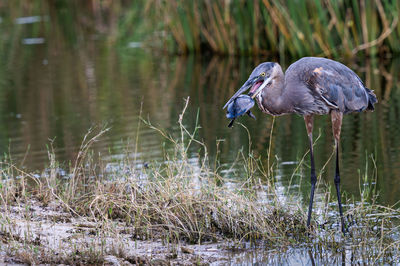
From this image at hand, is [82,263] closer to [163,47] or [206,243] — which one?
[206,243]

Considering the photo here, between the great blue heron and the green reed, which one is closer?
the great blue heron

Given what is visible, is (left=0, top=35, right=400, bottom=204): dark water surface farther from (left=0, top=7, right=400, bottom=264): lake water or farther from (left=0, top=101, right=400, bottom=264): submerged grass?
(left=0, top=101, right=400, bottom=264): submerged grass

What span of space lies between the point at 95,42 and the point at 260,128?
35.2 feet

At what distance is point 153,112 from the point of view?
39.5ft

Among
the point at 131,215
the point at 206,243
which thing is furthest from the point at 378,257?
the point at 131,215

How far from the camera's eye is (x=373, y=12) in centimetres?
1469

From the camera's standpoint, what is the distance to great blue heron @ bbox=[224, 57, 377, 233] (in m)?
6.01

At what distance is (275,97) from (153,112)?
6.12 m

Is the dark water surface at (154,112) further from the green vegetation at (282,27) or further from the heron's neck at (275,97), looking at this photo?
the heron's neck at (275,97)

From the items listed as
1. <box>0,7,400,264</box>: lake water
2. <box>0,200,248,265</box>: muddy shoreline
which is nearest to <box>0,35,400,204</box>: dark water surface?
<box>0,7,400,264</box>: lake water

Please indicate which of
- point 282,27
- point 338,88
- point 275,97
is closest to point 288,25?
point 282,27

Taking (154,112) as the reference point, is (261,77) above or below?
above

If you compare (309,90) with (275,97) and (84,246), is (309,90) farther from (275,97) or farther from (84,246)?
(84,246)

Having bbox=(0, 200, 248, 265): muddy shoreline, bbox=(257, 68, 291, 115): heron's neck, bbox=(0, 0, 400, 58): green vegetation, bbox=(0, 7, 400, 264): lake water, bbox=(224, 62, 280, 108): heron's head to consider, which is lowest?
bbox=(0, 200, 248, 265): muddy shoreline
